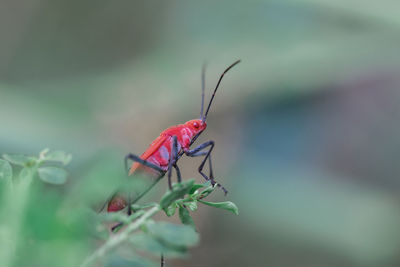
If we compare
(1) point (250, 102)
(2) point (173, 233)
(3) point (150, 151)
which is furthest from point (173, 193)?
(1) point (250, 102)

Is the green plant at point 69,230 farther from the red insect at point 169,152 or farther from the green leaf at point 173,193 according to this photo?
the red insect at point 169,152

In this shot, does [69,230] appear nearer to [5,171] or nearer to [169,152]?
[5,171]

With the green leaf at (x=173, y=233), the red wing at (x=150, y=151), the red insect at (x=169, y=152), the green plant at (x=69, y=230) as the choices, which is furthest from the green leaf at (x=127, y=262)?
the red wing at (x=150, y=151)

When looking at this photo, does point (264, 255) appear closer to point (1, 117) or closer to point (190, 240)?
point (1, 117)

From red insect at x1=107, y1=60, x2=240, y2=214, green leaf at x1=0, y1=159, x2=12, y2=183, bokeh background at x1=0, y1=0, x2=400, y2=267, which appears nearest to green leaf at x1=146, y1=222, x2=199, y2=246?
green leaf at x1=0, y1=159, x2=12, y2=183

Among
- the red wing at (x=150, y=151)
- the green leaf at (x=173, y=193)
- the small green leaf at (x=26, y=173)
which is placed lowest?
the red wing at (x=150, y=151)

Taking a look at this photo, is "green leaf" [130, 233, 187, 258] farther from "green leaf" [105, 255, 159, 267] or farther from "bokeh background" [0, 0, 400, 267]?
"bokeh background" [0, 0, 400, 267]
